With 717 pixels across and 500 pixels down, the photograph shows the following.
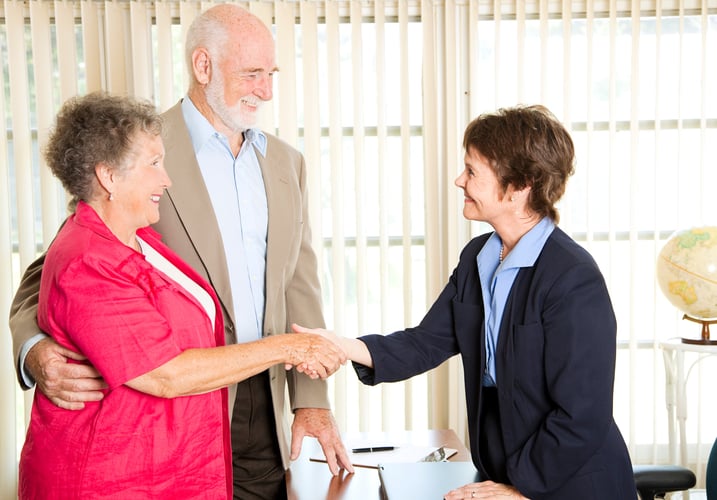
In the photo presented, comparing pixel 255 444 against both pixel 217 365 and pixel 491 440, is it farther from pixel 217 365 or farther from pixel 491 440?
pixel 491 440

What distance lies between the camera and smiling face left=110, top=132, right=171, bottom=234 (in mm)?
→ 1740

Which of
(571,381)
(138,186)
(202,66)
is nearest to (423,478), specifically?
(571,381)

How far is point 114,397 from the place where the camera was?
1653 mm

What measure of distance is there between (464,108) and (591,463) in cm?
258

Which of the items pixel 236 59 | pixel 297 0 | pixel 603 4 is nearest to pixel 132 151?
pixel 236 59

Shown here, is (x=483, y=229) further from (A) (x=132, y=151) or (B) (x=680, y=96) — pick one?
(A) (x=132, y=151)

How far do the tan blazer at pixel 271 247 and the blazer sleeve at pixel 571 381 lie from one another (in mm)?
737

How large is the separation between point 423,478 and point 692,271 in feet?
5.99

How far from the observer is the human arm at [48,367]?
5.41ft

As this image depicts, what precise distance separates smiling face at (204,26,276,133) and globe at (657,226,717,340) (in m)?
1.94

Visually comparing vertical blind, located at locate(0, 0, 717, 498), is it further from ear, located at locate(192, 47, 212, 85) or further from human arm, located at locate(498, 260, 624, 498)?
human arm, located at locate(498, 260, 624, 498)

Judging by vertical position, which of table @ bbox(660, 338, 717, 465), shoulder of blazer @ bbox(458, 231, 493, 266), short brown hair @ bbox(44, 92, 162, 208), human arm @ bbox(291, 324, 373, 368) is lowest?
table @ bbox(660, 338, 717, 465)

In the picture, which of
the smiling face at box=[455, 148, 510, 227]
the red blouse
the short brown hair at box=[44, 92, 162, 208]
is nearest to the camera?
the red blouse

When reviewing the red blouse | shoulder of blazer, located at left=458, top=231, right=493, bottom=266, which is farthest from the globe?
the red blouse
